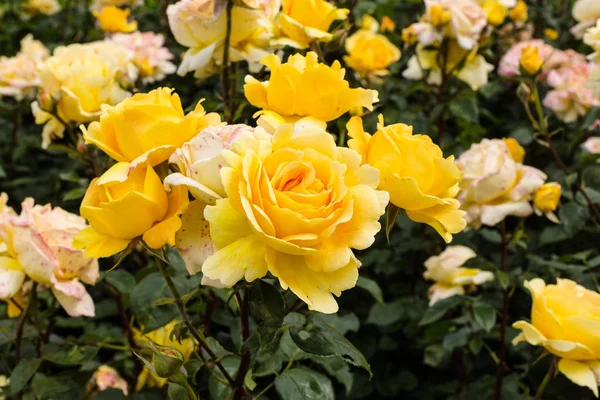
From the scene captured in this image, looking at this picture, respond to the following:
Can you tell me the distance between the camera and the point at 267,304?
79 centimetres

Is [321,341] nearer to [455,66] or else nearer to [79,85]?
[79,85]

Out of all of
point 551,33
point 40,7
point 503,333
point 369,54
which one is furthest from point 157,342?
point 40,7

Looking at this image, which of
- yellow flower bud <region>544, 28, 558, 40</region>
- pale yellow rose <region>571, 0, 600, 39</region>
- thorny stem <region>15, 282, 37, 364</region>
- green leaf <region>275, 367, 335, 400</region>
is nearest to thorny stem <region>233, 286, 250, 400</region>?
green leaf <region>275, 367, 335, 400</region>

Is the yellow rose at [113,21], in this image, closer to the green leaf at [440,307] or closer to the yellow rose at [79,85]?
the yellow rose at [79,85]

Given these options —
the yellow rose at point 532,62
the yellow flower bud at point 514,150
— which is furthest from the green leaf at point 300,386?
the yellow rose at point 532,62

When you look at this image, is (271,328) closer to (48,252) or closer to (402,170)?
(402,170)

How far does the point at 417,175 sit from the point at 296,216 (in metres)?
0.22

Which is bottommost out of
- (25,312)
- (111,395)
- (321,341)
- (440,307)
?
(111,395)

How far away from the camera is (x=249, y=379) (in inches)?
38.9

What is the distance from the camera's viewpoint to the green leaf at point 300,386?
97cm

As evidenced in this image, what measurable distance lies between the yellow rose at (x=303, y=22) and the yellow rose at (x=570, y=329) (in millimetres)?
642

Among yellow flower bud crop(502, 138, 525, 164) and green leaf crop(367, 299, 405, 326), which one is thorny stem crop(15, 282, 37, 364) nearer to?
green leaf crop(367, 299, 405, 326)

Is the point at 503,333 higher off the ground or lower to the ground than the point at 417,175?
lower

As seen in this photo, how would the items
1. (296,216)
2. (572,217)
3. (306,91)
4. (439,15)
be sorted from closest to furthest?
1. (296,216)
2. (306,91)
3. (572,217)
4. (439,15)
